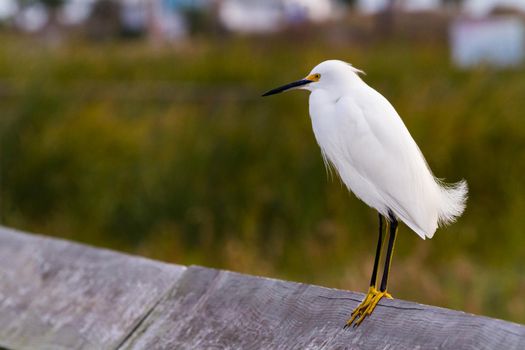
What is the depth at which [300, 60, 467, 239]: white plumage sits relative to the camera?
2.10 m

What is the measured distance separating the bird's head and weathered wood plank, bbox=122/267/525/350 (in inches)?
19.5

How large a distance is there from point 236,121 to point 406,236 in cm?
195

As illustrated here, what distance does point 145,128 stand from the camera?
25.5 ft

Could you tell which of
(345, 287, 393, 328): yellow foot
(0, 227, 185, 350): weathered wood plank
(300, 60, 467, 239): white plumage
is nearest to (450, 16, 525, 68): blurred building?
(0, 227, 185, 350): weathered wood plank

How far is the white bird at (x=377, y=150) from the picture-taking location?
2.10 meters

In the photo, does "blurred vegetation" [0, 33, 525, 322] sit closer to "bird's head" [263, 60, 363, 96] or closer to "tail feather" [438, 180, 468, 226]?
"tail feather" [438, 180, 468, 226]

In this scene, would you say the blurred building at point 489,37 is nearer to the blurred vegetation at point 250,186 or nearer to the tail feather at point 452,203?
the blurred vegetation at point 250,186

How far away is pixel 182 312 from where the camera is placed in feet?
6.81

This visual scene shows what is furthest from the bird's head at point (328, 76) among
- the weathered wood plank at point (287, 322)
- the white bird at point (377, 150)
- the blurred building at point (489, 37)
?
the blurred building at point (489, 37)

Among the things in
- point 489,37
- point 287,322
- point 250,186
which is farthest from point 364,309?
point 489,37

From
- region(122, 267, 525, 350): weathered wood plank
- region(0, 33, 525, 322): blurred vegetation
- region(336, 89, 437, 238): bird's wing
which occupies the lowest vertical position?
region(0, 33, 525, 322): blurred vegetation

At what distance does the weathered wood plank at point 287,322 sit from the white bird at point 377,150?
29cm

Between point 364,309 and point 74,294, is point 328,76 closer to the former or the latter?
point 364,309

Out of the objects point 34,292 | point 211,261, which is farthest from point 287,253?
point 34,292
